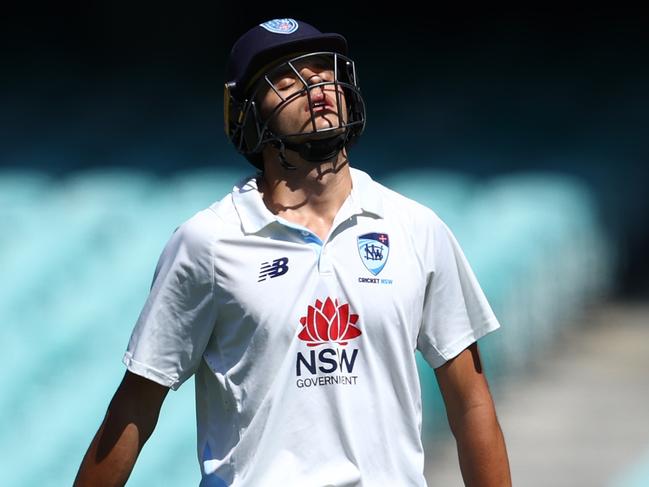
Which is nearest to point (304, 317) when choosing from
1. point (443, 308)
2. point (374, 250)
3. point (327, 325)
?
point (327, 325)

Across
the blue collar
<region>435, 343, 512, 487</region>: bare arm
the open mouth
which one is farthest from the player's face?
<region>435, 343, 512, 487</region>: bare arm

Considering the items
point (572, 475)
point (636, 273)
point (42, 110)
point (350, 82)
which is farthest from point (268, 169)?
point (42, 110)

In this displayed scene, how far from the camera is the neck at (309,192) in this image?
2250 mm

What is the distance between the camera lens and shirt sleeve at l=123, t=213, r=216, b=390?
7.06 ft

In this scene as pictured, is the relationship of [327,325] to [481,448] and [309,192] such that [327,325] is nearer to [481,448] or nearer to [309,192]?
[309,192]

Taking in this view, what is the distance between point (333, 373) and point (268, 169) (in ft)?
1.42

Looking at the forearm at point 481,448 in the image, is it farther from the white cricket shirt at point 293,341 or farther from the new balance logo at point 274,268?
the new balance logo at point 274,268

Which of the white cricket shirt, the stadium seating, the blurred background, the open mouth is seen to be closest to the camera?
the white cricket shirt

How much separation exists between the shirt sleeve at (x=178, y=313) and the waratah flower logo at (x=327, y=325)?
17 cm

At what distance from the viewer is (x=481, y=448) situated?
228 cm

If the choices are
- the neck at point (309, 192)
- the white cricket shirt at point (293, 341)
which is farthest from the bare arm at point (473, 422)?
the neck at point (309, 192)

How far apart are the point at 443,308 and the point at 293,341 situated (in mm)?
318

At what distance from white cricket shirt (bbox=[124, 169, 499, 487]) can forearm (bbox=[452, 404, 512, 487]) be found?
0.13 m

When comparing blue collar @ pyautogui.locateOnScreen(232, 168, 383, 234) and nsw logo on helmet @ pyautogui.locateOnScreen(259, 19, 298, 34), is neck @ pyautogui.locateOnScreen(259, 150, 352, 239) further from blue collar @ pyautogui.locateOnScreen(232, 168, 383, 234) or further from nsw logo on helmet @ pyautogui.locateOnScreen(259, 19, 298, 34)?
nsw logo on helmet @ pyautogui.locateOnScreen(259, 19, 298, 34)
